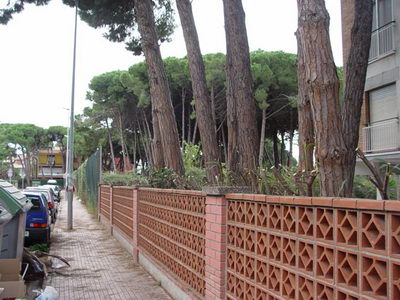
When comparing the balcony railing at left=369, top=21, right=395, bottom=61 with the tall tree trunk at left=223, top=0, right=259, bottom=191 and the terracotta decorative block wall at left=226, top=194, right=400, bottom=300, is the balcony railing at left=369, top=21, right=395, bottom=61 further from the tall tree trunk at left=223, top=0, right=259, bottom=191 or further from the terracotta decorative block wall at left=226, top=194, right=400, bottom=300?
the terracotta decorative block wall at left=226, top=194, right=400, bottom=300

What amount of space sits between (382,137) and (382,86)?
1.80 meters

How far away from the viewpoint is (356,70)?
22.3 feet

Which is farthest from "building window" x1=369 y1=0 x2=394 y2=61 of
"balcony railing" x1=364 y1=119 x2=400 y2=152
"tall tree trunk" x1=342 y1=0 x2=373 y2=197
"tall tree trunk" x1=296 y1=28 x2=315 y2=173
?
"tall tree trunk" x1=296 y1=28 x2=315 y2=173

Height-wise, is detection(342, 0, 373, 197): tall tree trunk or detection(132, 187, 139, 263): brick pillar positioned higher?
detection(342, 0, 373, 197): tall tree trunk

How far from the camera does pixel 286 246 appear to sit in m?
3.77

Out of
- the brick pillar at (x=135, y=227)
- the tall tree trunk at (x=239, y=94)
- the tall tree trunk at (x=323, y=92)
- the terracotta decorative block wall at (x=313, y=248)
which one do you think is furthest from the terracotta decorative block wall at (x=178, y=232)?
the tall tree trunk at (x=323, y=92)

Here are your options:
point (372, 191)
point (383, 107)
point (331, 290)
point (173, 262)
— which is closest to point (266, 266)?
point (331, 290)

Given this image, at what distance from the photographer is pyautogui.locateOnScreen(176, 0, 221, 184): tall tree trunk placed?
31.5ft

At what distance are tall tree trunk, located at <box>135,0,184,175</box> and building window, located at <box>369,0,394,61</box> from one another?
927 cm

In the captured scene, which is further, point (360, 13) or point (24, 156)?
point (24, 156)

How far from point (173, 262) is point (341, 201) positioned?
4937 mm

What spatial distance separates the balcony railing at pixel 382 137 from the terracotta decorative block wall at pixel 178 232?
10444 millimetres

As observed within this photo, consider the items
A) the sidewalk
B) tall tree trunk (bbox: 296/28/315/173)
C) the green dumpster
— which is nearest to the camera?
tall tree trunk (bbox: 296/28/315/173)

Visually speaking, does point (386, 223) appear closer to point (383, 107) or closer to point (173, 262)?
point (173, 262)
